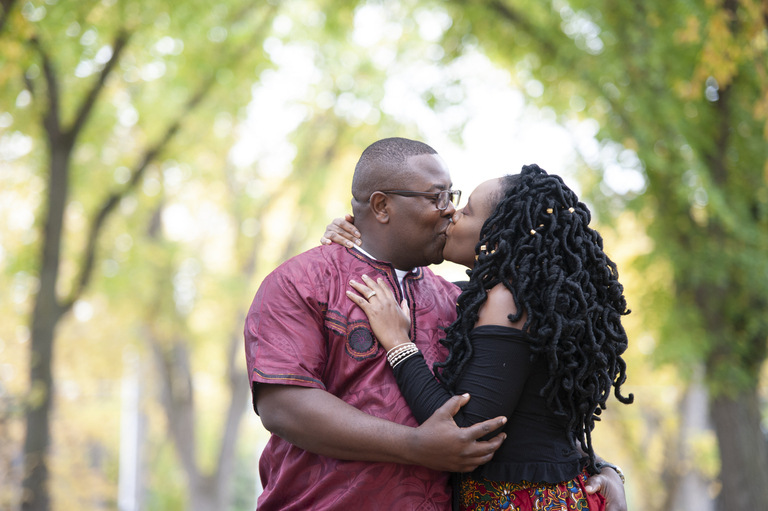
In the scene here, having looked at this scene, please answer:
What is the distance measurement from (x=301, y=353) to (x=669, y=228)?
6.53 m

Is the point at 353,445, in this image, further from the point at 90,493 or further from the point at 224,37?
the point at 90,493

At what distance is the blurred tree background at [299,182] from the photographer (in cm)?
750

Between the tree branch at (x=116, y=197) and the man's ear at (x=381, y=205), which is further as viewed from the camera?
the tree branch at (x=116, y=197)

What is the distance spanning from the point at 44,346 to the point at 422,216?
23.9 feet

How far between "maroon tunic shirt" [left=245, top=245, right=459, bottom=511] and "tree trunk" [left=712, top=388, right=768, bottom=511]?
6449mm

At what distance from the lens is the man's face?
280 centimetres

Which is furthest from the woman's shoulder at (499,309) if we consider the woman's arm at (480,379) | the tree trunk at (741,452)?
the tree trunk at (741,452)

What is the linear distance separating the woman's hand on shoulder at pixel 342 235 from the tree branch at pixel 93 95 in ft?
21.3

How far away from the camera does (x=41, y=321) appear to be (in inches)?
333

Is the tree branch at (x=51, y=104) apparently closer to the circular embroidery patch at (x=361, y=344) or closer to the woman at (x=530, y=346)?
the circular embroidery patch at (x=361, y=344)

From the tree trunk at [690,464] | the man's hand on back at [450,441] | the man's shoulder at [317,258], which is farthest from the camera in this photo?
the tree trunk at [690,464]

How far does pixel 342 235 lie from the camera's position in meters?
2.90

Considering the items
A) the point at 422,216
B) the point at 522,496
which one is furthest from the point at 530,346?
the point at 422,216

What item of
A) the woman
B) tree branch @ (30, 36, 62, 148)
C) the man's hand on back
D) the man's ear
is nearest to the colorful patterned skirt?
the woman
